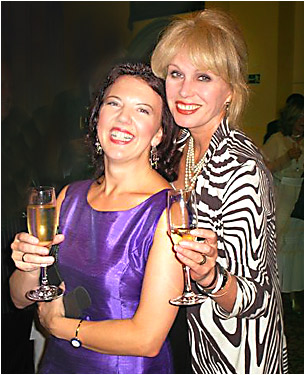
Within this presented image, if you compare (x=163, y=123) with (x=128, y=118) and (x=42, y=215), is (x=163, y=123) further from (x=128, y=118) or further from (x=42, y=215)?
(x=42, y=215)

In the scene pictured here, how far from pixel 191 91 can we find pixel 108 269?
435mm

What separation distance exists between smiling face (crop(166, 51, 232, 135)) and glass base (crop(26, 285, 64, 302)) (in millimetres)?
465

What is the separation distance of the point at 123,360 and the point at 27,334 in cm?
76

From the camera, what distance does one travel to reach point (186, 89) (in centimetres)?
119

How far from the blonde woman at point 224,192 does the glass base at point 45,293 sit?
1.04 feet

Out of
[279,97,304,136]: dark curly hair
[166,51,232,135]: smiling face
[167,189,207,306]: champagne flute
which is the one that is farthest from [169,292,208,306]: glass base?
[279,97,304,136]: dark curly hair

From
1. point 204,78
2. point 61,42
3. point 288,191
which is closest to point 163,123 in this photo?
point 204,78

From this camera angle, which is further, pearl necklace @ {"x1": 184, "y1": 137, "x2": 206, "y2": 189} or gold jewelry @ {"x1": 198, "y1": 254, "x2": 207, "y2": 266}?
pearl necklace @ {"x1": 184, "y1": 137, "x2": 206, "y2": 189}

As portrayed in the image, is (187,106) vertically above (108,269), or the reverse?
(187,106)

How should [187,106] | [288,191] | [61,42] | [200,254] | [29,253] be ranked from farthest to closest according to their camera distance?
[288,191] → [61,42] → [187,106] → [29,253] → [200,254]

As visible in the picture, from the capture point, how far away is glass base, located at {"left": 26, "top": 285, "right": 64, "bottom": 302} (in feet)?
3.91

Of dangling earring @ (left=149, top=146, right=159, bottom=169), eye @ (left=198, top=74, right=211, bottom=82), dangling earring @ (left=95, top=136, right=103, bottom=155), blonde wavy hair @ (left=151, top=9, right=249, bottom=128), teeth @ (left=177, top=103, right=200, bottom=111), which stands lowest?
dangling earring @ (left=149, top=146, right=159, bottom=169)

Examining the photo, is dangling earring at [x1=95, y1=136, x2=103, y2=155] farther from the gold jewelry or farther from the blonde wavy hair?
the gold jewelry

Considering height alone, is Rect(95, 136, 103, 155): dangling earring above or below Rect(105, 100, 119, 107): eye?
below
